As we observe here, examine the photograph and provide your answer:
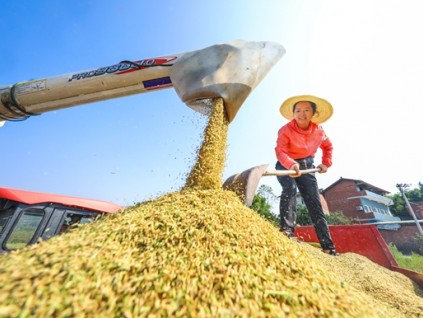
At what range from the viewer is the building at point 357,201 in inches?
1062

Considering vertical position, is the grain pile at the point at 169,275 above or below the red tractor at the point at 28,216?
below

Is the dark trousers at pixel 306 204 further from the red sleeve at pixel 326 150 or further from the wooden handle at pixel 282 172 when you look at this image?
the red sleeve at pixel 326 150

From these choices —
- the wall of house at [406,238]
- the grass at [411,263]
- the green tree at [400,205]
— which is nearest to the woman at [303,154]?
the grass at [411,263]

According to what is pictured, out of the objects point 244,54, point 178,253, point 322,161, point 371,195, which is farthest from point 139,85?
point 371,195

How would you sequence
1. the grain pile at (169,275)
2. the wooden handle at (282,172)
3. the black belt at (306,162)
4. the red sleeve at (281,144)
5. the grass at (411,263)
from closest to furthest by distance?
the grain pile at (169,275) → the wooden handle at (282,172) → the red sleeve at (281,144) → the black belt at (306,162) → the grass at (411,263)

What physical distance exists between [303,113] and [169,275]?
339 centimetres

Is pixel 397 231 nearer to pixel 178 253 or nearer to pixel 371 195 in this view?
pixel 371 195

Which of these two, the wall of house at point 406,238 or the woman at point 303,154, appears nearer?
the woman at point 303,154

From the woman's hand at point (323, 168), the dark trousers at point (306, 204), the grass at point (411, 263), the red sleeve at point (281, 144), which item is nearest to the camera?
the dark trousers at point (306, 204)

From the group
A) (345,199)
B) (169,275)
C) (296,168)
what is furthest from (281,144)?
(345,199)

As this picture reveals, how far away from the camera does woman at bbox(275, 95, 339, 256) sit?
3186 millimetres

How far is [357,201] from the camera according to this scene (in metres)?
27.5

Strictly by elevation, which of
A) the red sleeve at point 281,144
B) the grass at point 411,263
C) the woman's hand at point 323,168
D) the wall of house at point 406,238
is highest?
→ the wall of house at point 406,238

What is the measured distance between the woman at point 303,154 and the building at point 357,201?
28.0m
